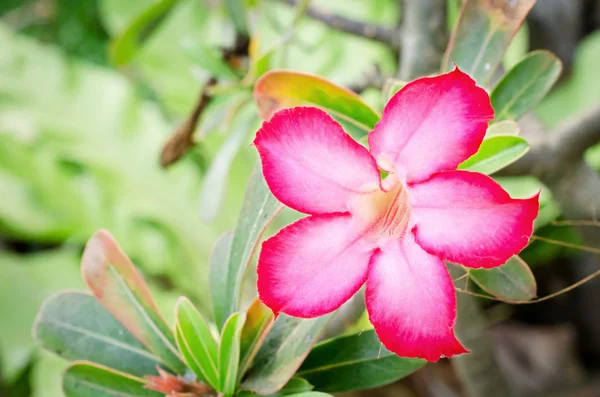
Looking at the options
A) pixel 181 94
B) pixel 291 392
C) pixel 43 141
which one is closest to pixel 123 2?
pixel 181 94

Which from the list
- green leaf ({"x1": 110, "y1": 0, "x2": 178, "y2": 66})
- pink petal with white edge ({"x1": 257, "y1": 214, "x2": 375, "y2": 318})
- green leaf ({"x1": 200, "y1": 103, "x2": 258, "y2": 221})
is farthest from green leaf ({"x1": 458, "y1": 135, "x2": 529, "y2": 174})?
green leaf ({"x1": 110, "y1": 0, "x2": 178, "y2": 66})

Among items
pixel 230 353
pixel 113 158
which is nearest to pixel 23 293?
pixel 113 158

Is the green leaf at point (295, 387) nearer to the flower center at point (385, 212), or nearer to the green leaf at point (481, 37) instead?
the flower center at point (385, 212)

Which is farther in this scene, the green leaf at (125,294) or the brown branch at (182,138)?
the brown branch at (182,138)

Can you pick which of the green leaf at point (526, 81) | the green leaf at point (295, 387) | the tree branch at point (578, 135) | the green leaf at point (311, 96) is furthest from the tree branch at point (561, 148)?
the green leaf at point (295, 387)

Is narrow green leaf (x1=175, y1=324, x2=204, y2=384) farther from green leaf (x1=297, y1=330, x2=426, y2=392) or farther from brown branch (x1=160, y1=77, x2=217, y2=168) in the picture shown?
brown branch (x1=160, y1=77, x2=217, y2=168)

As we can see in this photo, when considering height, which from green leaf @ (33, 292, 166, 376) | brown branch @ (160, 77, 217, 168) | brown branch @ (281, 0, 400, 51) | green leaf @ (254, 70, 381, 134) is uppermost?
green leaf @ (254, 70, 381, 134)
